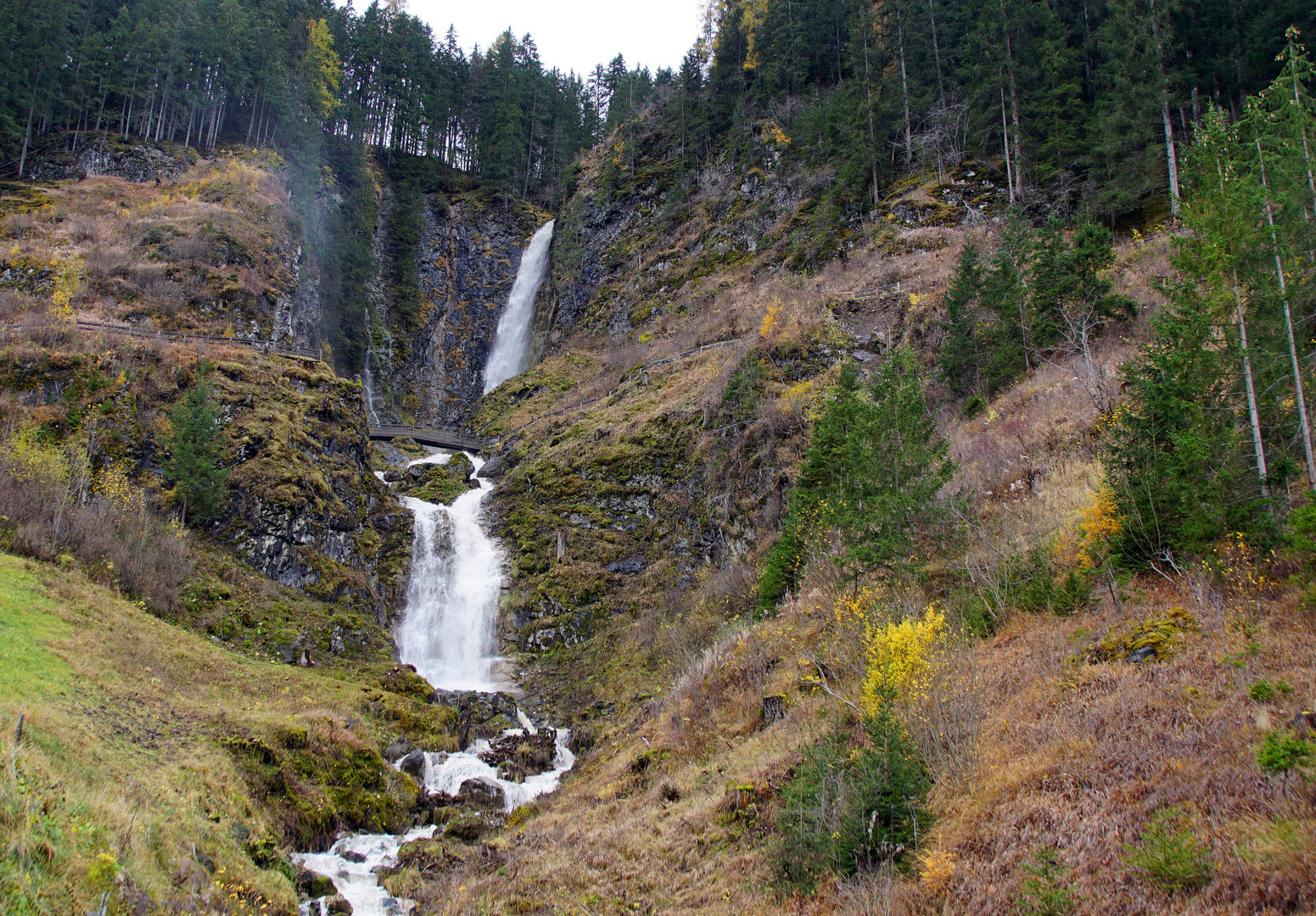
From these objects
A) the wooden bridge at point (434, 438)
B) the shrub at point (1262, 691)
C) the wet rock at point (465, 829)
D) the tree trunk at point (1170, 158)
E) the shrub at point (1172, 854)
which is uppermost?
the tree trunk at point (1170, 158)

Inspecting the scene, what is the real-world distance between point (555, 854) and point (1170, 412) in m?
12.4

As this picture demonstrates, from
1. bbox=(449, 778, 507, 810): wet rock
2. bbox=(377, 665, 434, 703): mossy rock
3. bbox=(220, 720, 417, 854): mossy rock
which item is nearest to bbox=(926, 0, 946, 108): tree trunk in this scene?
bbox=(377, 665, 434, 703): mossy rock

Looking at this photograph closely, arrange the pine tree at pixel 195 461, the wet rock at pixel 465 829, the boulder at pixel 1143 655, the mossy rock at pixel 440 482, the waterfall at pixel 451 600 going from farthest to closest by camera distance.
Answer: the mossy rock at pixel 440 482
the waterfall at pixel 451 600
the pine tree at pixel 195 461
the wet rock at pixel 465 829
the boulder at pixel 1143 655

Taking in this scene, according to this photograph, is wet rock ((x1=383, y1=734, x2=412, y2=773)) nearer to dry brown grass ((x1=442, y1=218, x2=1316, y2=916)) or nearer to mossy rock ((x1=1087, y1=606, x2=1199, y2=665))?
dry brown grass ((x1=442, y1=218, x2=1316, y2=916))

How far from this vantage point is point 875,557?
42.4 feet

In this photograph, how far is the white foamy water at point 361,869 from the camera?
11.0m

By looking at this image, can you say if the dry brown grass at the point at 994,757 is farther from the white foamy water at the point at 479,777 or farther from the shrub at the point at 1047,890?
the white foamy water at the point at 479,777

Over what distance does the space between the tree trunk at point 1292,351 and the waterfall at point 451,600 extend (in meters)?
23.4

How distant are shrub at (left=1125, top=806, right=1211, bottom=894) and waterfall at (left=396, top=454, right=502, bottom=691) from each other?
22.2 m

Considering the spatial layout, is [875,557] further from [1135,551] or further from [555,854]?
[555,854]

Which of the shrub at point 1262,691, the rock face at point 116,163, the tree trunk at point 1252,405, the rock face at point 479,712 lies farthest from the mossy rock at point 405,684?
the rock face at point 116,163

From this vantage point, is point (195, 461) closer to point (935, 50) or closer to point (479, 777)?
point (479, 777)

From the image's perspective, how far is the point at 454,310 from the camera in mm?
60406

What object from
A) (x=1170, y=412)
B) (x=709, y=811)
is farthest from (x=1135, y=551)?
(x=709, y=811)
